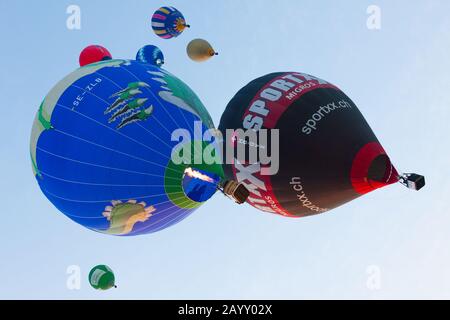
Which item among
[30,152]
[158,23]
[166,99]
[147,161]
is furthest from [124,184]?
[158,23]

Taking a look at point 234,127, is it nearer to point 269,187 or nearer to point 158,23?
point 269,187

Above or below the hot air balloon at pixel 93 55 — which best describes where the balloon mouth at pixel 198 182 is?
below

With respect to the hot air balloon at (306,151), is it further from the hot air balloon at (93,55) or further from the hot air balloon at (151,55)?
the hot air balloon at (93,55)

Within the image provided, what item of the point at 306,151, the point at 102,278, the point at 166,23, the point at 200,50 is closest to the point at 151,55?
the point at 200,50

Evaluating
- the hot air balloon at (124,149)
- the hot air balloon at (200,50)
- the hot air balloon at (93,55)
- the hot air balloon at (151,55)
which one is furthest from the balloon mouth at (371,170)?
the hot air balloon at (93,55)

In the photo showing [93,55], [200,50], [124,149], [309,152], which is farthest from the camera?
[200,50]

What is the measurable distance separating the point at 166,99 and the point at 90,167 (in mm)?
1471

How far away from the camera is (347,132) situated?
349 inches

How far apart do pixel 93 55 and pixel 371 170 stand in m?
5.59

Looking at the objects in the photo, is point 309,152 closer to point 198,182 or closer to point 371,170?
point 371,170

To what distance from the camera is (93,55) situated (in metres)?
8.56

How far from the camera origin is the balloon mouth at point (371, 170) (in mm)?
8484

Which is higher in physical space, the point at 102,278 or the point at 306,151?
the point at 306,151

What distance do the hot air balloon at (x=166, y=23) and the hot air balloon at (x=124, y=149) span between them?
4.86 m
